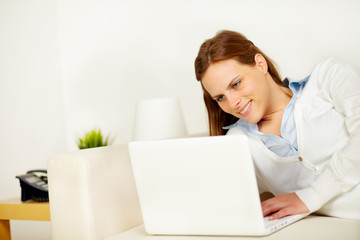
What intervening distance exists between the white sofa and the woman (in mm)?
96

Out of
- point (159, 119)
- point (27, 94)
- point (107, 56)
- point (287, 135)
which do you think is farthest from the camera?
point (107, 56)

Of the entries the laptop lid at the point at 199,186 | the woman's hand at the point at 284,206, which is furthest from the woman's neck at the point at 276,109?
the laptop lid at the point at 199,186

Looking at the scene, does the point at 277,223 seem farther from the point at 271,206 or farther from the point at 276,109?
the point at 276,109

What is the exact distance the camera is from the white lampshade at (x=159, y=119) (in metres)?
2.41

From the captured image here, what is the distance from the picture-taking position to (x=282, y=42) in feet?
7.61

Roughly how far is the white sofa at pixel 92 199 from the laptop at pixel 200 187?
0.08 meters

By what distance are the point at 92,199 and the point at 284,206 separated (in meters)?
0.64

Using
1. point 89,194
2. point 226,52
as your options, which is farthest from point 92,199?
point 226,52

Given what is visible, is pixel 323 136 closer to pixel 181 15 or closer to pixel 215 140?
pixel 215 140

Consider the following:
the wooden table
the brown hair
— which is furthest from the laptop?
the wooden table

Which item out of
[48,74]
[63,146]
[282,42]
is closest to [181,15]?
[282,42]

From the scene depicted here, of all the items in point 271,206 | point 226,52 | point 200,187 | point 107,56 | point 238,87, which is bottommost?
point 271,206

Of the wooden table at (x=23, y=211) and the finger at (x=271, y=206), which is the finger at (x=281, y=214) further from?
the wooden table at (x=23, y=211)

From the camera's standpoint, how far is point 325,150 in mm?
1526
